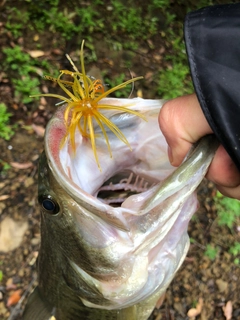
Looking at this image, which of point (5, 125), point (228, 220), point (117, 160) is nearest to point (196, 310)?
point (228, 220)

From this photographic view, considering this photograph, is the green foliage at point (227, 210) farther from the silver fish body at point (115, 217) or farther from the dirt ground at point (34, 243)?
the silver fish body at point (115, 217)

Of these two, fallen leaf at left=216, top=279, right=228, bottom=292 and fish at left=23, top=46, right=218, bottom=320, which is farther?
fallen leaf at left=216, top=279, right=228, bottom=292

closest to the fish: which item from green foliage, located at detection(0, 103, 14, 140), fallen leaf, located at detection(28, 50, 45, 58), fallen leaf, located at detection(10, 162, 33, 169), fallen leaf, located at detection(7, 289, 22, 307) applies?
fallen leaf, located at detection(7, 289, 22, 307)

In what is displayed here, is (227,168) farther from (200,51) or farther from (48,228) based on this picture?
(48,228)

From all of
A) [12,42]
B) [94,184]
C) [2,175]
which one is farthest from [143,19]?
[94,184]

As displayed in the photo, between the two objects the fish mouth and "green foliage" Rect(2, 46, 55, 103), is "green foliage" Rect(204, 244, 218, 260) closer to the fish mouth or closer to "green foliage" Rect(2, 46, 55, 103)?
the fish mouth

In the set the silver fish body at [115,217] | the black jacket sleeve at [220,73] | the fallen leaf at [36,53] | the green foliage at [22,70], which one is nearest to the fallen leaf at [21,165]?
the green foliage at [22,70]
